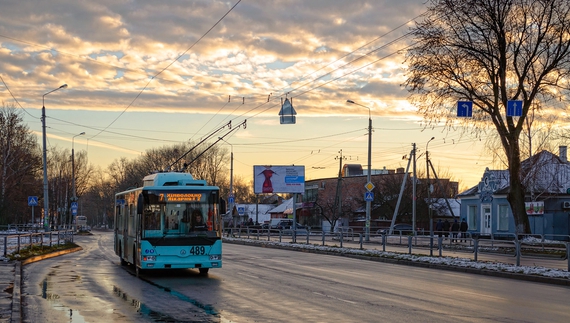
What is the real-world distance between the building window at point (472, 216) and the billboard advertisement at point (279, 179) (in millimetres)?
15159

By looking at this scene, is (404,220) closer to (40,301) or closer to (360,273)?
(360,273)

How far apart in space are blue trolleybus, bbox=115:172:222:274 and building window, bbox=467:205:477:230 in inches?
1791

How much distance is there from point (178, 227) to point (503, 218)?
42.8m

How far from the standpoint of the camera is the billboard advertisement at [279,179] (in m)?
60.1

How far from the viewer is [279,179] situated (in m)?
61.5

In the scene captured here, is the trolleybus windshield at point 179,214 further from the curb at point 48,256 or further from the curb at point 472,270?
the curb at point 472,270

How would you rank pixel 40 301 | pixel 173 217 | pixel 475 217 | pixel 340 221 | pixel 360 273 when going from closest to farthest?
pixel 40 301
pixel 173 217
pixel 360 273
pixel 475 217
pixel 340 221

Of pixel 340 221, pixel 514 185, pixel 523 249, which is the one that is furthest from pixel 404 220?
pixel 523 249

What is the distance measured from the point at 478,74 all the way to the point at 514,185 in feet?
20.5

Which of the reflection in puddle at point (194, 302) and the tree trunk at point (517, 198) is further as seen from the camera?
the tree trunk at point (517, 198)

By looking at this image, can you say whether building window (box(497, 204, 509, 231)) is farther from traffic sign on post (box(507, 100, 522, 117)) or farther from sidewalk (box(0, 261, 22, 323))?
sidewalk (box(0, 261, 22, 323))

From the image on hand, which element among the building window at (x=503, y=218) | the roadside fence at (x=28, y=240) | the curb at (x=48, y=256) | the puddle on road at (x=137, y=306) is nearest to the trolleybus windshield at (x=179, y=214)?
the puddle on road at (x=137, y=306)

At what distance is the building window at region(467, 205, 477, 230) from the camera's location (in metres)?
63.6

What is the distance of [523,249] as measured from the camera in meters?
34.0
